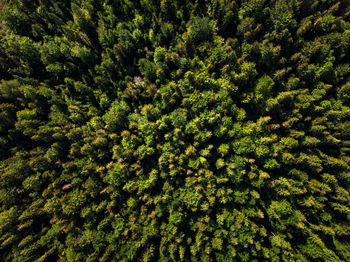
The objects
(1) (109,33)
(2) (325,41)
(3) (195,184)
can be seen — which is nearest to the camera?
(2) (325,41)

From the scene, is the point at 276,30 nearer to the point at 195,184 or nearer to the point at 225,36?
the point at 225,36

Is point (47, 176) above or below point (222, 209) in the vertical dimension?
above

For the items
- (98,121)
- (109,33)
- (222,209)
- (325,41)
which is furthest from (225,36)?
(222,209)

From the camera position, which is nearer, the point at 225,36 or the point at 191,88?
the point at 191,88

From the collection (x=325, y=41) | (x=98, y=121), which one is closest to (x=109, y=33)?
(x=98, y=121)

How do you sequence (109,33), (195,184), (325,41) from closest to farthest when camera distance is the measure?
(325,41) < (195,184) < (109,33)

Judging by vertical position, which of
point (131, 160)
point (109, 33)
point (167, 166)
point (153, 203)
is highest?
point (109, 33)

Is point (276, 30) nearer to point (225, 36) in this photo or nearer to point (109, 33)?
point (225, 36)
